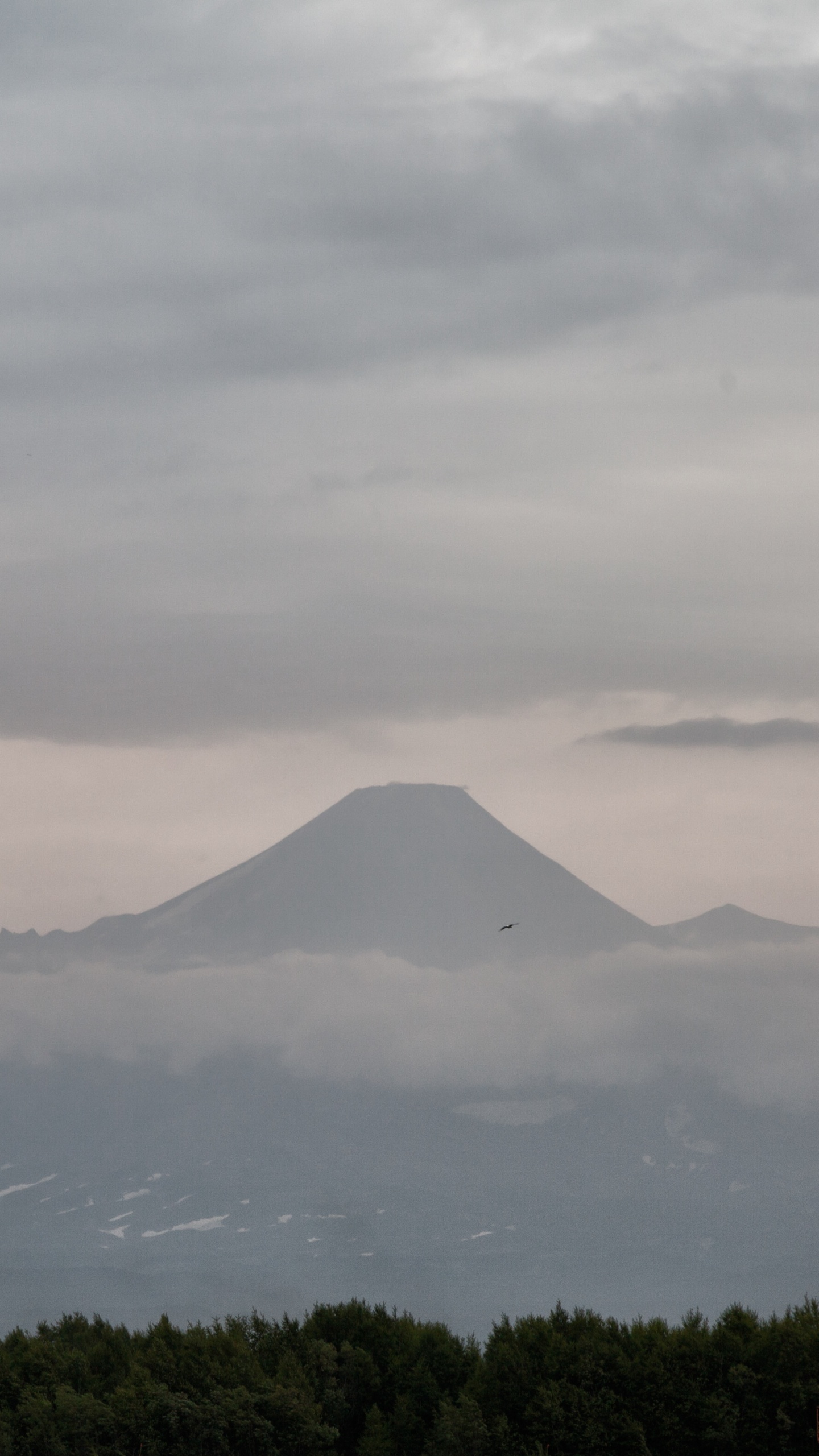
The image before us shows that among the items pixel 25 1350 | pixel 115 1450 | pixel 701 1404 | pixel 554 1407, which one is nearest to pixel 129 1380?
pixel 115 1450

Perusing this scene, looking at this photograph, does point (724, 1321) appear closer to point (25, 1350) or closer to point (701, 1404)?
point (701, 1404)

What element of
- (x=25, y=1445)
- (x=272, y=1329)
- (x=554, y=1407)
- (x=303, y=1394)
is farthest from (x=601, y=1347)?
(x=25, y=1445)

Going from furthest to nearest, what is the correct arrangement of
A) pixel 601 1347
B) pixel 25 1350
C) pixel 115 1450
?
pixel 25 1350 → pixel 601 1347 → pixel 115 1450

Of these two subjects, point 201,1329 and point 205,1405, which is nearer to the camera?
point 205,1405

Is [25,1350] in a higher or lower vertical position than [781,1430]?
higher

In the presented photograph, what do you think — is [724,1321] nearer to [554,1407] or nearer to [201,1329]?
[554,1407]

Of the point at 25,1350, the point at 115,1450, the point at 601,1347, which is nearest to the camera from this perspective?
the point at 115,1450
